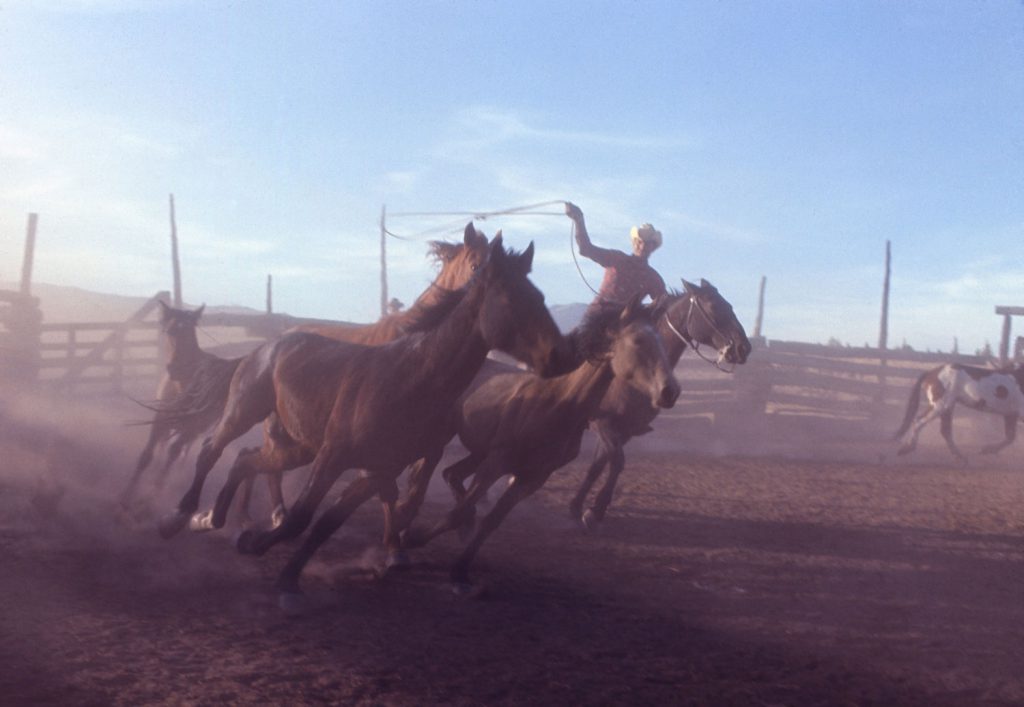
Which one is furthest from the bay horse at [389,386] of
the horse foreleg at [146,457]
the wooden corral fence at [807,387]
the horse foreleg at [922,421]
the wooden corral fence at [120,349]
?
the wooden corral fence at [807,387]

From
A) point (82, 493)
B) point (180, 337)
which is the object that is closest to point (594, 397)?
point (180, 337)

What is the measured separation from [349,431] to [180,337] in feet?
14.3

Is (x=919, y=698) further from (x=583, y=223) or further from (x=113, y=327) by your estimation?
(x=113, y=327)

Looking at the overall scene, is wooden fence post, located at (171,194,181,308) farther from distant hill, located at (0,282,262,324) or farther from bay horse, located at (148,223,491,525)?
distant hill, located at (0,282,262,324)

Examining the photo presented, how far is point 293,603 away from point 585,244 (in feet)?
15.0

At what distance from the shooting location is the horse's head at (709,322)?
8.35m

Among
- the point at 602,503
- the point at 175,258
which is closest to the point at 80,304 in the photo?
the point at 175,258

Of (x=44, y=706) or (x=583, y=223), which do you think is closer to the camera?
(x=44, y=706)

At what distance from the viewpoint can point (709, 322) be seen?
840 centimetres

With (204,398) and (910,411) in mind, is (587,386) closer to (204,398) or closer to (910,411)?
(204,398)

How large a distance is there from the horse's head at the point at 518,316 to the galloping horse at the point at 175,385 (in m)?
3.25

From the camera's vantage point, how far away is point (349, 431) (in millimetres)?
5625

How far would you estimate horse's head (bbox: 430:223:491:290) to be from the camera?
679 centimetres

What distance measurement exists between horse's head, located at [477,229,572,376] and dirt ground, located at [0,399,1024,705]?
1510 millimetres
